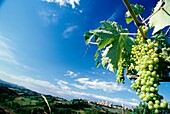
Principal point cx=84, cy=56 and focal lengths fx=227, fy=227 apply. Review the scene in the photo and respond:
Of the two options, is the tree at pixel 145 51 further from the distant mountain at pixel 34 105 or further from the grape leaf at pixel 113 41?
the distant mountain at pixel 34 105

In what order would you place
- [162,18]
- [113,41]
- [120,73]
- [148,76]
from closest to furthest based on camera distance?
[148,76] < [162,18] < [113,41] < [120,73]

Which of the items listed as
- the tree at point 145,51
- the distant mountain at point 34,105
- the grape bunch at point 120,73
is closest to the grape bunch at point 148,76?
the tree at point 145,51

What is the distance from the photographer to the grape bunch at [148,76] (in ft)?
3.73

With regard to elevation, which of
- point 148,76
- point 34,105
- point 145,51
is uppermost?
point 34,105

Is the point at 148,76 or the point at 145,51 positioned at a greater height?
the point at 145,51

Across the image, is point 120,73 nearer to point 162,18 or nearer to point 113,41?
point 113,41

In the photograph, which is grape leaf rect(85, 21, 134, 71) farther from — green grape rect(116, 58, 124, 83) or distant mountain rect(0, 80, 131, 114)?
distant mountain rect(0, 80, 131, 114)

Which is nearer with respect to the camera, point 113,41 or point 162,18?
point 162,18

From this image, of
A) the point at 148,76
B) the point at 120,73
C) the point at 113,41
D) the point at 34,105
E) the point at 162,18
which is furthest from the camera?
the point at 34,105

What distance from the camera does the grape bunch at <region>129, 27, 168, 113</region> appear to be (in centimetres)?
114

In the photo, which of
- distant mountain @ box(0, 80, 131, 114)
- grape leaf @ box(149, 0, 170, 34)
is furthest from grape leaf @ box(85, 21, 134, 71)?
distant mountain @ box(0, 80, 131, 114)

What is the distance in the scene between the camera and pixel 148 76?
1251 millimetres

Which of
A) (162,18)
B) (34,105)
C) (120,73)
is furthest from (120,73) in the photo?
(34,105)

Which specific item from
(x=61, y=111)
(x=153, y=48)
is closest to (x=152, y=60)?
(x=153, y=48)
